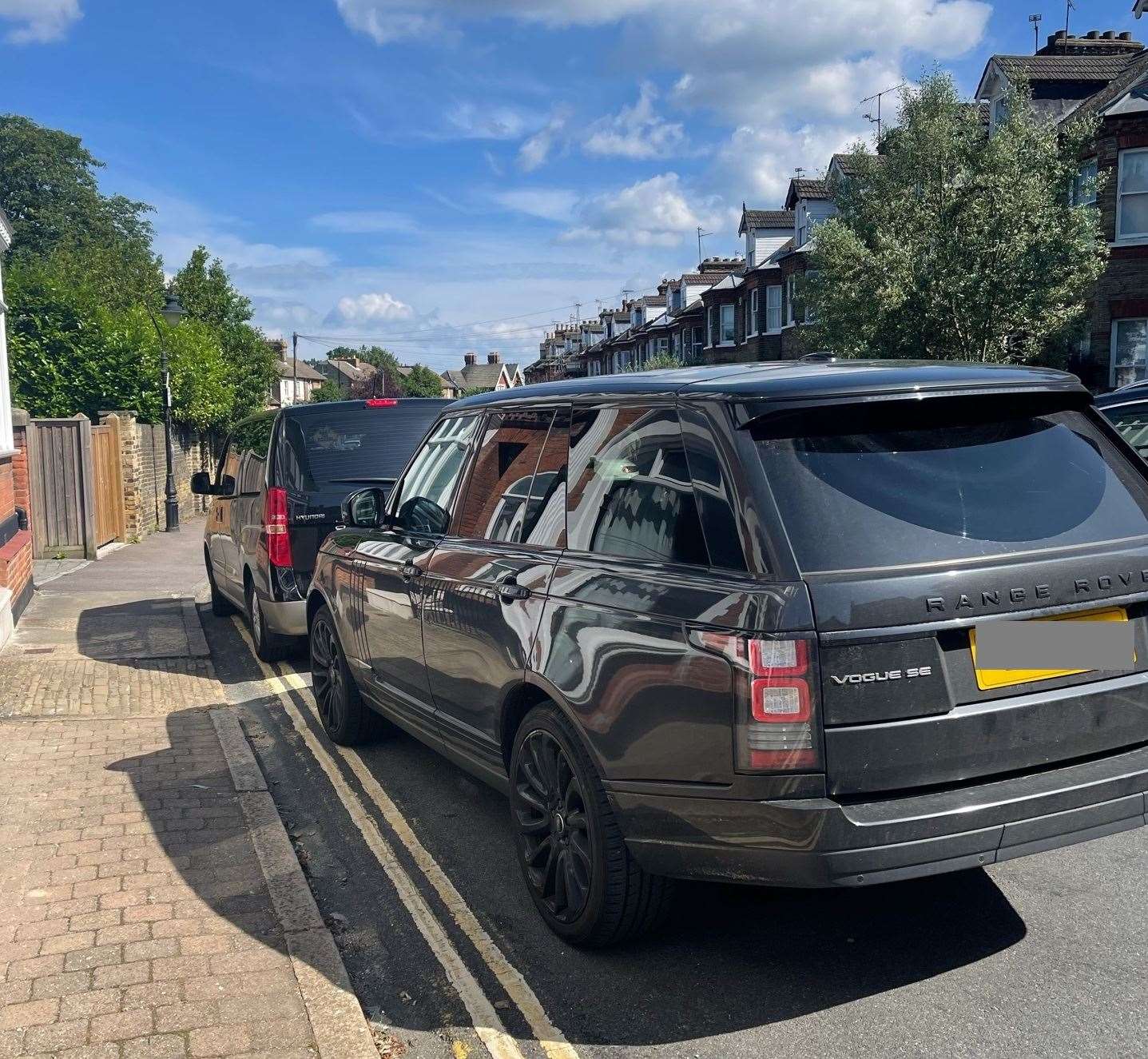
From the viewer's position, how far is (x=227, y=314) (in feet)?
168

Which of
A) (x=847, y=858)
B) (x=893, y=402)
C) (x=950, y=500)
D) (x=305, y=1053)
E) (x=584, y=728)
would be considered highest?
(x=893, y=402)

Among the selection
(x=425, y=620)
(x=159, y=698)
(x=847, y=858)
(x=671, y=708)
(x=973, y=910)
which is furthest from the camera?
(x=159, y=698)

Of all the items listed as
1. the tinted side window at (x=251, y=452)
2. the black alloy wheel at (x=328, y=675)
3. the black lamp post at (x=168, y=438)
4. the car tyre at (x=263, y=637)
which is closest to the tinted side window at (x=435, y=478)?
the black alloy wheel at (x=328, y=675)

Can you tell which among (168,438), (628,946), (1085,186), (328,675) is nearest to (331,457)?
(328,675)

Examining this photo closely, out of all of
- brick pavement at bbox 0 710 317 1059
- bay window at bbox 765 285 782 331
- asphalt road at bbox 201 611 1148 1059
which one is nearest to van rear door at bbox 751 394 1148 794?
asphalt road at bbox 201 611 1148 1059

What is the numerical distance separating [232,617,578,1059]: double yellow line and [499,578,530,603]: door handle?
3.96 feet

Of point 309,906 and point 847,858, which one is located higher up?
point 847,858

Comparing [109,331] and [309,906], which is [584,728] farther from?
[109,331]

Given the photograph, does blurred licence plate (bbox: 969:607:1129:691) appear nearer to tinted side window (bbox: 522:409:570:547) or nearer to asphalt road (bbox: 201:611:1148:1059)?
asphalt road (bbox: 201:611:1148:1059)

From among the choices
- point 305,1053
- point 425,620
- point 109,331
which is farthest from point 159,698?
point 109,331

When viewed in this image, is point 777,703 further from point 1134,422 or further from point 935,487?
point 1134,422

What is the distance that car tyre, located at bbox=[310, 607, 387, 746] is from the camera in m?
6.36

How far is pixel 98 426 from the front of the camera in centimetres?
1883

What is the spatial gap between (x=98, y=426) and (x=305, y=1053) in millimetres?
17401
